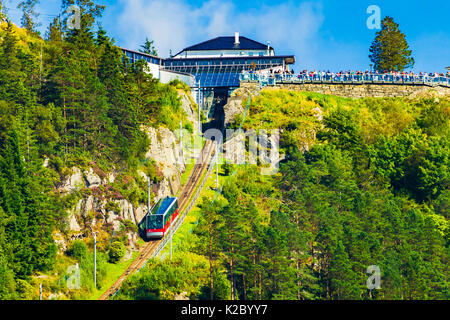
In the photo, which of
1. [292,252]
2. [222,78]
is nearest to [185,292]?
[292,252]

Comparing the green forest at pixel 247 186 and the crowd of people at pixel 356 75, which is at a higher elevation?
the crowd of people at pixel 356 75

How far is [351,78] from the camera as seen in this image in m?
105

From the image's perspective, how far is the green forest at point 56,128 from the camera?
64.8 m

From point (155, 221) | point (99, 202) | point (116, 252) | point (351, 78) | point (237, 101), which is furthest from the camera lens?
point (351, 78)

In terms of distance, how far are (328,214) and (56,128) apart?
2926 cm

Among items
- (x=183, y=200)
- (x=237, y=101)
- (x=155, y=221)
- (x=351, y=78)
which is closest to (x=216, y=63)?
(x=351, y=78)

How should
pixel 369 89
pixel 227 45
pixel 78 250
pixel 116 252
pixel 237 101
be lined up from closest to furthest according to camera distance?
pixel 78 250
pixel 116 252
pixel 237 101
pixel 369 89
pixel 227 45

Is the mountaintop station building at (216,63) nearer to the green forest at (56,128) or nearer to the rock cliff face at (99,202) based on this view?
the green forest at (56,128)

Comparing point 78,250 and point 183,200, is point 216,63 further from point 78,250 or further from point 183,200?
point 78,250

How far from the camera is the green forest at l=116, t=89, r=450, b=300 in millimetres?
63812

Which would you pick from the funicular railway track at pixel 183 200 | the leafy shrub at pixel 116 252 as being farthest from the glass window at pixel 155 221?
the leafy shrub at pixel 116 252

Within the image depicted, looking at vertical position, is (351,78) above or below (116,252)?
above

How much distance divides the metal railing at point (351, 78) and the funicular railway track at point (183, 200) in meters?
12.1

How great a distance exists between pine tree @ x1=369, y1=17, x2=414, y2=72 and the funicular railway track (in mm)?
31706
